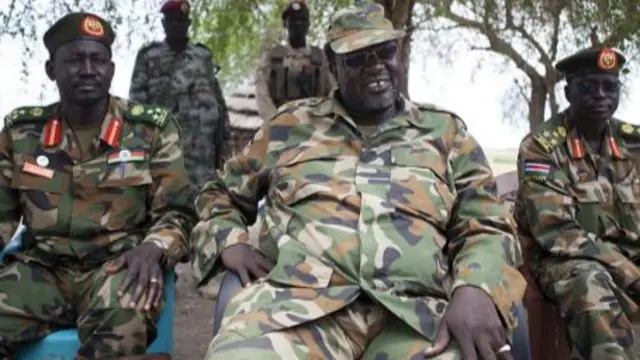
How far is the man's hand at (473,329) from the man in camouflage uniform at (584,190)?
3.36 feet

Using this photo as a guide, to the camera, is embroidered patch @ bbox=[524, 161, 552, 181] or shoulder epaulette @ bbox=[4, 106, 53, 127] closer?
shoulder epaulette @ bbox=[4, 106, 53, 127]

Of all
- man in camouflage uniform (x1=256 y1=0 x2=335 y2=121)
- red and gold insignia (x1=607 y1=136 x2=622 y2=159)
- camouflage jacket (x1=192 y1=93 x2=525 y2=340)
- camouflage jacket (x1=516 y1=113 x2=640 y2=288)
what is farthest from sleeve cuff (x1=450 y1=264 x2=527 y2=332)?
man in camouflage uniform (x1=256 y1=0 x2=335 y2=121)

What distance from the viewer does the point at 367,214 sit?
302cm

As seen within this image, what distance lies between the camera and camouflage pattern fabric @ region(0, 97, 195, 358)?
3.53 metres

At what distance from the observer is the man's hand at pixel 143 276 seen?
3.26 m

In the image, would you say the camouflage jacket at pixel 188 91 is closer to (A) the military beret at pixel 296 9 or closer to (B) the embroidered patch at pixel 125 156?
(A) the military beret at pixel 296 9

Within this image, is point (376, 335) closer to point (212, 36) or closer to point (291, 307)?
point (291, 307)

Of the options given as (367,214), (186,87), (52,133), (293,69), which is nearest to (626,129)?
(367,214)

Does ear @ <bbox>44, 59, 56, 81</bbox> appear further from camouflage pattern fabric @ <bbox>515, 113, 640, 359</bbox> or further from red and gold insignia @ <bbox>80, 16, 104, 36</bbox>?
camouflage pattern fabric @ <bbox>515, 113, 640, 359</bbox>

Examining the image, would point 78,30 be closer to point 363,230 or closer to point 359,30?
point 359,30

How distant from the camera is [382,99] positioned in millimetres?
3193

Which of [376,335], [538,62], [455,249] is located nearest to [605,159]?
[455,249]

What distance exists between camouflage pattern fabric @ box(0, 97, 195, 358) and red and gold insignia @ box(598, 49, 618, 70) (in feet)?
5.81

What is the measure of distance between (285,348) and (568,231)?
1.62 meters
